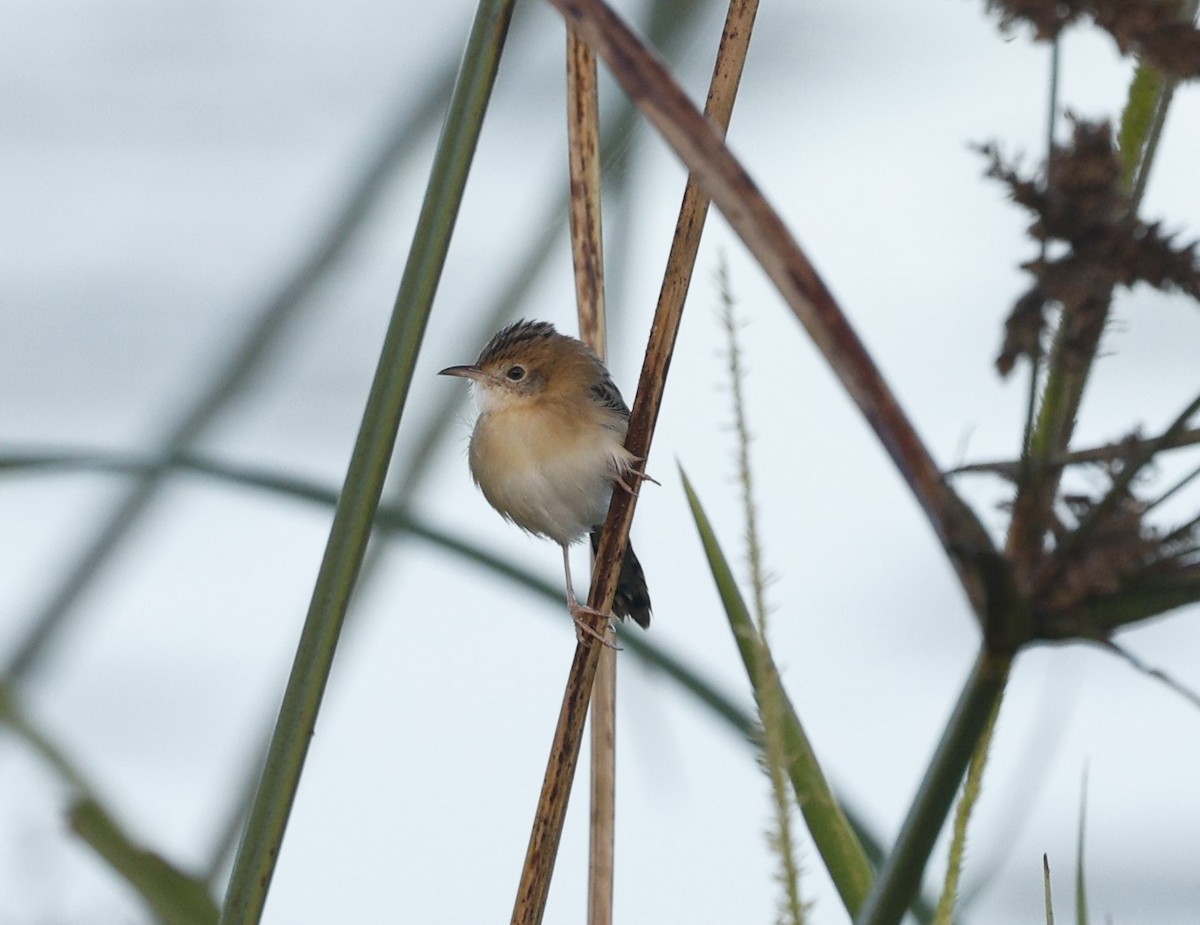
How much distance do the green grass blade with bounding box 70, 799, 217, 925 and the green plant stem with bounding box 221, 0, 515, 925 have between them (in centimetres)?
28

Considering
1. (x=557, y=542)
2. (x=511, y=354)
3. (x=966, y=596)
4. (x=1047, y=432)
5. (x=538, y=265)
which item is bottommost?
(x=966, y=596)

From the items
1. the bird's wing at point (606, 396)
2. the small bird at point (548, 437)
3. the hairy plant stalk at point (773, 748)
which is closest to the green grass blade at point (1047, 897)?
the hairy plant stalk at point (773, 748)

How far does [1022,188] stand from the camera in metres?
0.89

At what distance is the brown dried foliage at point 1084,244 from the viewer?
2.86 ft

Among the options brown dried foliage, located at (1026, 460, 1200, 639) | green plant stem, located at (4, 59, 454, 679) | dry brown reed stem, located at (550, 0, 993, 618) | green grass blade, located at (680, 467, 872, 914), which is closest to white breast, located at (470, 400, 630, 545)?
green plant stem, located at (4, 59, 454, 679)

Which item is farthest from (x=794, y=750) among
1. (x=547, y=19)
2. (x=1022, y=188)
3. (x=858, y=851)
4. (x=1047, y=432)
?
(x=547, y=19)

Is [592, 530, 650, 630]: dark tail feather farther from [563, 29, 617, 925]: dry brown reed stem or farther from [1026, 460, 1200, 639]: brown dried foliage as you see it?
[1026, 460, 1200, 639]: brown dried foliage

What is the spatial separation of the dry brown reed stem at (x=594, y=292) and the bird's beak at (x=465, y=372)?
74 cm

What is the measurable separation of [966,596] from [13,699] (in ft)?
3.82

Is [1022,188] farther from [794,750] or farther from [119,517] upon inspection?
[119,517]

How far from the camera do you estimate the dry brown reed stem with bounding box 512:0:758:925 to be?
1461 mm

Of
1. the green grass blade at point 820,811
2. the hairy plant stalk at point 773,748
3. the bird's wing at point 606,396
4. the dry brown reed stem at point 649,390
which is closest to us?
the hairy plant stalk at point 773,748

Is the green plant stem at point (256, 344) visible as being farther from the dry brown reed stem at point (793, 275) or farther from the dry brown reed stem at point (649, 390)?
the dry brown reed stem at point (793, 275)

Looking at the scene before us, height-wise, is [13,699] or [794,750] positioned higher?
[13,699]
